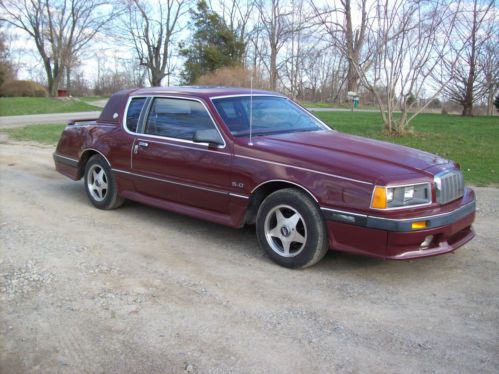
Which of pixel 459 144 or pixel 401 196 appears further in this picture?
pixel 459 144

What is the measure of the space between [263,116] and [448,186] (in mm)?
1953

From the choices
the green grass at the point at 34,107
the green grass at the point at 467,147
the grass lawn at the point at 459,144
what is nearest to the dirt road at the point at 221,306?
the green grass at the point at 467,147

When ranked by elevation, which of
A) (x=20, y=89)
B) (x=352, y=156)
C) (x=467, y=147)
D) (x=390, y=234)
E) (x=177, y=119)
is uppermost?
(x=20, y=89)

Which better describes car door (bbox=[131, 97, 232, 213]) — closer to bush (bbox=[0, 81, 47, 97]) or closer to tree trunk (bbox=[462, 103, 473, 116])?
tree trunk (bbox=[462, 103, 473, 116])

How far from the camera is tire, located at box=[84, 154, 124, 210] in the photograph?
605 cm

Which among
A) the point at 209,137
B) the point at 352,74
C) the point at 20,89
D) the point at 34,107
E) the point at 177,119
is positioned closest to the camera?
the point at 209,137

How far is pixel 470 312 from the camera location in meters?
3.62

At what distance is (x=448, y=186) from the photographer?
426cm

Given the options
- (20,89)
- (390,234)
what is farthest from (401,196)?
(20,89)

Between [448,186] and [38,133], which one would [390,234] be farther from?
[38,133]

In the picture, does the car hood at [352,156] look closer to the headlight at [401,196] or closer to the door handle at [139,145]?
the headlight at [401,196]

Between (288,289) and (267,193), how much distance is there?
39.6 inches

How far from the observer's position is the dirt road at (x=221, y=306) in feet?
9.77

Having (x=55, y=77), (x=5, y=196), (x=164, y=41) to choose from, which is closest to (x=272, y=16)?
(x=5, y=196)
